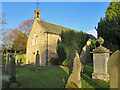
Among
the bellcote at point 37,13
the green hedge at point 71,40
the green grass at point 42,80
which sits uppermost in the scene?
the bellcote at point 37,13

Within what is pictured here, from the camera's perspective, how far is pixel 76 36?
12.2m

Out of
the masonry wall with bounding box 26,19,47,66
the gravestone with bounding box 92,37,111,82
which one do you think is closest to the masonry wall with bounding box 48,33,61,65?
the masonry wall with bounding box 26,19,47,66

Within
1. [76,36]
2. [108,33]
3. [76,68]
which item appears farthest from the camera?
[76,36]

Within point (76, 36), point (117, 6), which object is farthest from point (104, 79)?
point (117, 6)

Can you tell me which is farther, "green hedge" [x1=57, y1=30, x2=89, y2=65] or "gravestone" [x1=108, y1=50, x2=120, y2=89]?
"green hedge" [x1=57, y1=30, x2=89, y2=65]

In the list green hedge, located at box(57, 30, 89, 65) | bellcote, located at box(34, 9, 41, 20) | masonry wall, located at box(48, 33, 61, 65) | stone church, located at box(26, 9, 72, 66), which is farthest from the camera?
bellcote, located at box(34, 9, 41, 20)

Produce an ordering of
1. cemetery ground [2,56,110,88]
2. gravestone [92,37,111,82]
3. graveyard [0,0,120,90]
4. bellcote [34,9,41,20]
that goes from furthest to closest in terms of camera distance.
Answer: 1. bellcote [34,9,41,20]
2. gravestone [92,37,111,82]
3. cemetery ground [2,56,110,88]
4. graveyard [0,0,120,90]

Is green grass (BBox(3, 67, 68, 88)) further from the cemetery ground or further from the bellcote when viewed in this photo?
the bellcote

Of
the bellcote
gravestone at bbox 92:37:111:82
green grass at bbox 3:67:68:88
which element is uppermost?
the bellcote

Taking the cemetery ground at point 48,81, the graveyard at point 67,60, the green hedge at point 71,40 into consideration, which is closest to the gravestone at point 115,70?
the graveyard at point 67,60

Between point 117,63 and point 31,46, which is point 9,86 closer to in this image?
point 117,63

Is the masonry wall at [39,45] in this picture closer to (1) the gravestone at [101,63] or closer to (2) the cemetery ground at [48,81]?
(2) the cemetery ground at [48,81]

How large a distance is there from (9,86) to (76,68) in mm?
4408

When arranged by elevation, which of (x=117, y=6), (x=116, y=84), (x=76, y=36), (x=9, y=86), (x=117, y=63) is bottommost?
(x=9, y=86)
